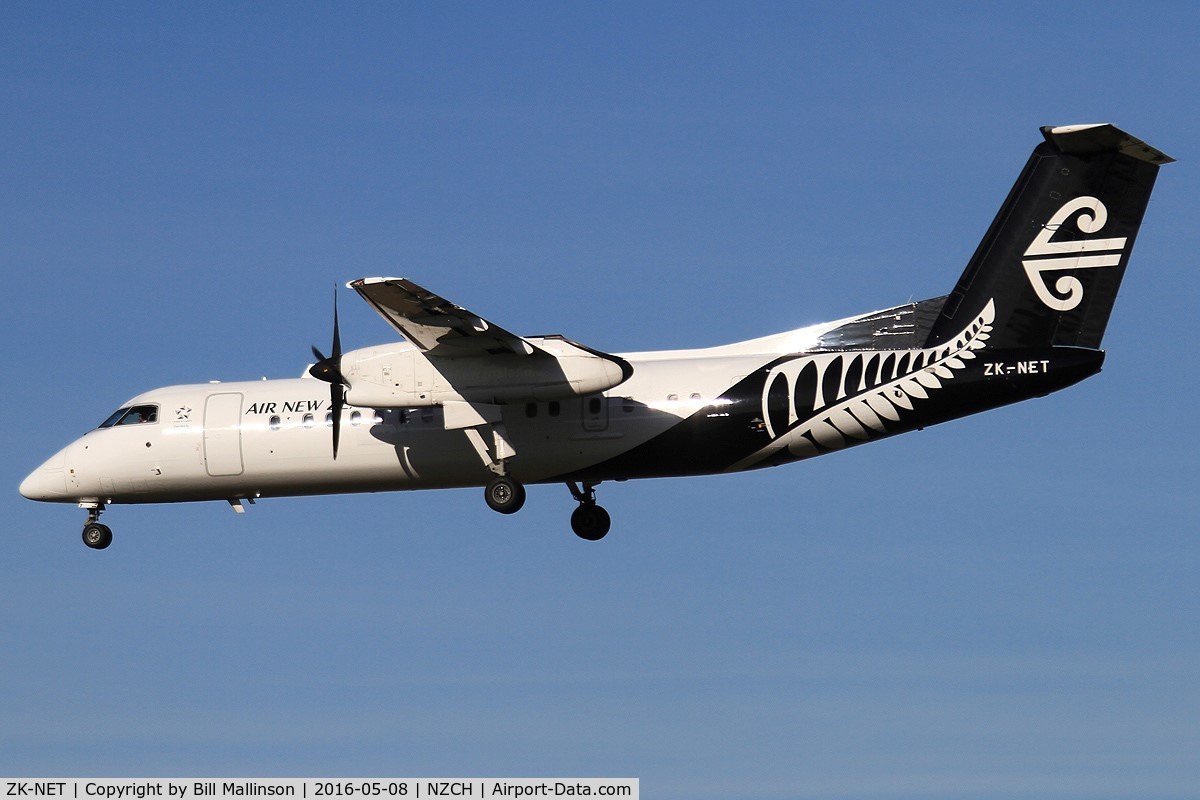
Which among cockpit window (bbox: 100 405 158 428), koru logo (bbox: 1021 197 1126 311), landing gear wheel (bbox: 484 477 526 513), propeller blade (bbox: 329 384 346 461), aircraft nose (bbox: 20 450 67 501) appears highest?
koru logo (bbox: 1021 197 1126 311)

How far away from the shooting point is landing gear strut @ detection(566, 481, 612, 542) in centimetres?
2998

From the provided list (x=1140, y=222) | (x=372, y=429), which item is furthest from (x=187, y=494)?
(x=1140, y=222)

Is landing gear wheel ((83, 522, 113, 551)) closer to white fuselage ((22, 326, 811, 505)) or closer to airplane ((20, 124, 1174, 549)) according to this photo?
white fuselage ((22, 326, 811, 505))

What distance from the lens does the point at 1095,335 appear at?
84.7 ft

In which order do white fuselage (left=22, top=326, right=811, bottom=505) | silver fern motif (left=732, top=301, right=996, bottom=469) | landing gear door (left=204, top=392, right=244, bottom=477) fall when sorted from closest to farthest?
1. silver fern motif (left=732, top=301, right=996, bottom=469)
2. white fuselage (left=22, top=326, right=811, bottom=505)
3. landing gear door (left=204, top=392, right=244, bottom=477)

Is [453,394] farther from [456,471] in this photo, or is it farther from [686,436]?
[686,436]

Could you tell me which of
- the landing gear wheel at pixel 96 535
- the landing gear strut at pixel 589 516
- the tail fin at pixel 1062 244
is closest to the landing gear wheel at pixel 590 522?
the landing gear strut at pixel 589 516

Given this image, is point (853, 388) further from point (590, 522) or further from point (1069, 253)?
point (590, 522)

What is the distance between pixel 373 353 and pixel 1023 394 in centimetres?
1022

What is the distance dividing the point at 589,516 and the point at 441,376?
4.75m

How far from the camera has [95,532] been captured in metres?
30.4

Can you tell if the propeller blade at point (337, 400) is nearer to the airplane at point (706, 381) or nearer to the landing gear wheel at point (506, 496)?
the airplane at point (706, 381)

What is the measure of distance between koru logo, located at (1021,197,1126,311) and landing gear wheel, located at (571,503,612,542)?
868 cm

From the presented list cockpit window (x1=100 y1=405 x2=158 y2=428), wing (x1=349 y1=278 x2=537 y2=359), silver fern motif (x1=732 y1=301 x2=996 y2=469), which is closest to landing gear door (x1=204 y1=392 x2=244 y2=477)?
cockpit window (x1=100 y1=405 x2=158 y2=428)
